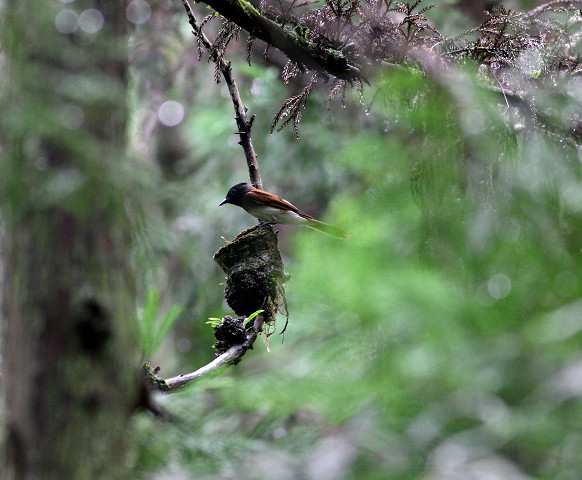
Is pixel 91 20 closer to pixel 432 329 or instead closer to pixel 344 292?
pixel 344 292

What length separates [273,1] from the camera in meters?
2.90

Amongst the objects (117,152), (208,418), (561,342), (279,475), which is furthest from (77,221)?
(561,342)

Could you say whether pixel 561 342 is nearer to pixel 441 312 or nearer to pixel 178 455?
pixel 441 312

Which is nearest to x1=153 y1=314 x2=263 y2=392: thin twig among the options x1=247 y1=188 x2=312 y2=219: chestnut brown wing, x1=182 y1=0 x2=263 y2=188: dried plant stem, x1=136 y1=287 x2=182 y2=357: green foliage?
x1=136 y1=287 x2=182 y2=357: green foliage

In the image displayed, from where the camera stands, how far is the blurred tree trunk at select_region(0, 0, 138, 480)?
1391mm

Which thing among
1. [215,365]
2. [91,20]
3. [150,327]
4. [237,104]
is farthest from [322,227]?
[91,20]

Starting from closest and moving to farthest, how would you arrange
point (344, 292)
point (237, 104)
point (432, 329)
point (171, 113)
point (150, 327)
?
point (432, 329), point (344, 292), point (150, 327), point (237, 104), point (171, 113)

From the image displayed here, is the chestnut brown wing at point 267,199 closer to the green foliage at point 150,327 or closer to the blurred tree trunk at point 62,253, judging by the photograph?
the green foliage at point 150,327

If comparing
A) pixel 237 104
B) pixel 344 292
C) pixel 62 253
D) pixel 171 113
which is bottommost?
pixel 344 292

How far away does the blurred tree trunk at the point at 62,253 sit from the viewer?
1.39 metres

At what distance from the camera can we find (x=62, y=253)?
4.82 ft

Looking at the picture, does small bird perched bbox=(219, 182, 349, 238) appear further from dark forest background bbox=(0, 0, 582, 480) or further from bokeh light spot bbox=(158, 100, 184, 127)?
bokeh light spot bbox=(158, 100, 184, 127)

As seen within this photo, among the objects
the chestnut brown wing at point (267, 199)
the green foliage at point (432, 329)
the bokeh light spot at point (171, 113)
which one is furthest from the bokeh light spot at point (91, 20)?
the bokeh light spot at point (171, 113)

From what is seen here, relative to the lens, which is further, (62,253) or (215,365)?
Answer: (215,365)
